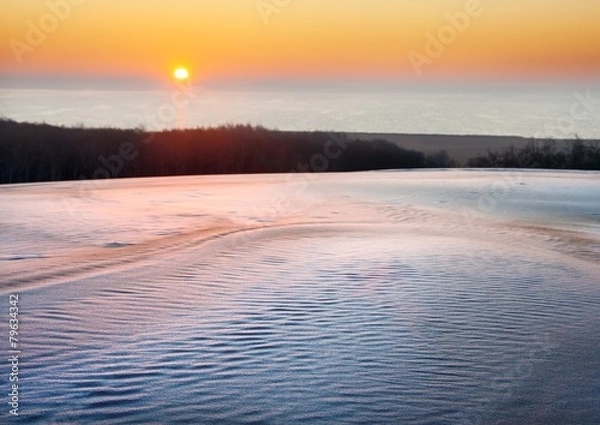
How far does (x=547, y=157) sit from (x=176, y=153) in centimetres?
1778

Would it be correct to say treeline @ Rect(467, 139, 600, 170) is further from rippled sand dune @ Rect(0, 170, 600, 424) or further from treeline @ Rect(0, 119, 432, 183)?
rippled sand dune @ Rect(0, 170, 600, 424)

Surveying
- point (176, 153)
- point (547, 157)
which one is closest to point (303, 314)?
point (547, 157)

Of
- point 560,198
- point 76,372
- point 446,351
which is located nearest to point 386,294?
point 446,351

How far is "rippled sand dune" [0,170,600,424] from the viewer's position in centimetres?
400

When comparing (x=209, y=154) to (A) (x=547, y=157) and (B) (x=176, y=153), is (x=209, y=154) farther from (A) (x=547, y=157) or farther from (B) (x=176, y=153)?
(A) (x=547, y=157)

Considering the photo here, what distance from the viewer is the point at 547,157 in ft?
120

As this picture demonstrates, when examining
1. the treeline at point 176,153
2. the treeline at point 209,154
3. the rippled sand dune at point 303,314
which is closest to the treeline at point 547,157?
the treeline at point 209,154

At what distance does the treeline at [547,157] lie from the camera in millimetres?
36062

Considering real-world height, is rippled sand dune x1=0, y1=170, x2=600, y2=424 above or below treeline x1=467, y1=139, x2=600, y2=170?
below

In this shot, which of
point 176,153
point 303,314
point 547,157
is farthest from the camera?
point 176,153

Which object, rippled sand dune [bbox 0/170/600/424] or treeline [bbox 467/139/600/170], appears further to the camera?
treeline [bbox 467/139/600/170]

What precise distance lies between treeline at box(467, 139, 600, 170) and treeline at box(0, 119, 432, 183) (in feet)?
27.2

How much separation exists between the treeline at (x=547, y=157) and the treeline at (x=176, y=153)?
8.30 m

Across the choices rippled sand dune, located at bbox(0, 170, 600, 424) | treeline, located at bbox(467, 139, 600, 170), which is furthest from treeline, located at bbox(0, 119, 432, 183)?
rippled sand dune, located at bbox(0, 170, 600, 424)
